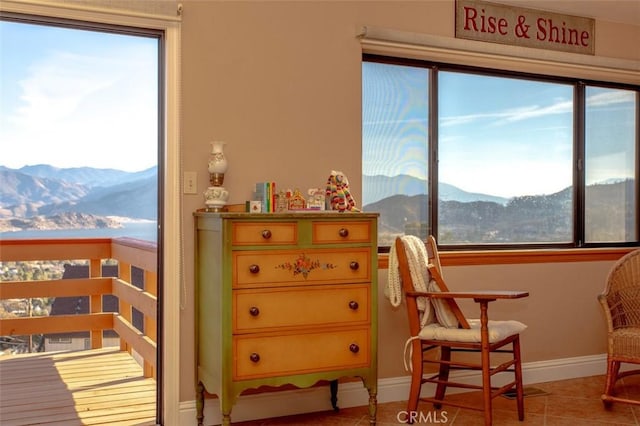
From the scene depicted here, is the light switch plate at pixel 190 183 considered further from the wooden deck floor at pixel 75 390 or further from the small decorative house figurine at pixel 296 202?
the wooden deck floor at pixel 75 390

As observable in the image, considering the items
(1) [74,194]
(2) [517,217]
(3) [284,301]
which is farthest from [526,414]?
(1) [74,194]

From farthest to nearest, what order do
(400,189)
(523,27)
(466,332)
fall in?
(523,27)
(400,189)
(466,332)

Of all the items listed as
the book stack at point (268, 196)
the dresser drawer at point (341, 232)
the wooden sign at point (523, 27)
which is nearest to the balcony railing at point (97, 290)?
the book stack at point (268, 196)

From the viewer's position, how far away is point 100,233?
330 cm

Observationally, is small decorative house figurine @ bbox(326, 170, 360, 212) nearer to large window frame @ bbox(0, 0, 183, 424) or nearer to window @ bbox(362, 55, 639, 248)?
window @ bbox(362, 55, 639, 248)

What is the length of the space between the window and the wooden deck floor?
1602 millimetres

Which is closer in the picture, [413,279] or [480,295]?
[480,295]

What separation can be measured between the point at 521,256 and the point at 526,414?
41.2 inches

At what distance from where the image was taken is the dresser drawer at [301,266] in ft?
9.80

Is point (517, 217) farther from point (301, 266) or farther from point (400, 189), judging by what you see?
point (301, 266)

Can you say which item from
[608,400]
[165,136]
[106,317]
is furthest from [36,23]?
[608,400]

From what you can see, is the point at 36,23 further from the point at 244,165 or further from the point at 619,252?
the point at 619,252

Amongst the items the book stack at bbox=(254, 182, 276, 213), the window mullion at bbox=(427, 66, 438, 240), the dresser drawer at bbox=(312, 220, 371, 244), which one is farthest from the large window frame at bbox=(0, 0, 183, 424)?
the window mullion at bbox=(427, 66, 438, 240)

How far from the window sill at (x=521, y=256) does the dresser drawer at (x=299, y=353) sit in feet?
2.47
